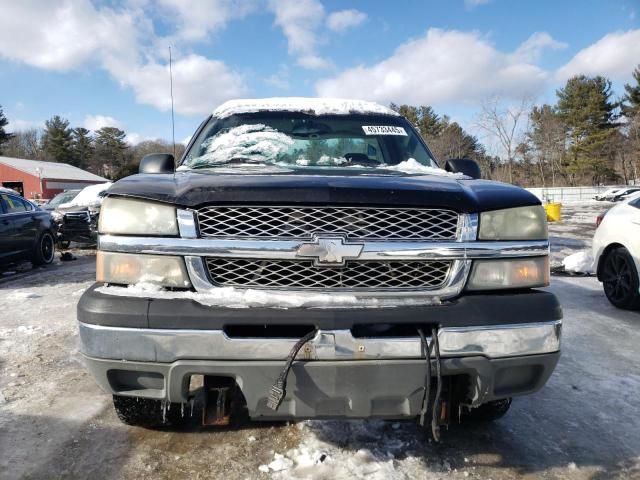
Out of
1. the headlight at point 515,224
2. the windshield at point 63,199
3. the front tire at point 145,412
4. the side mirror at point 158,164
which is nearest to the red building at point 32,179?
the windshield at point 63,199

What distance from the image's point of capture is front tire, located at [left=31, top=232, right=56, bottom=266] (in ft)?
29.6

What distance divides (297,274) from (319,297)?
137 millimetres

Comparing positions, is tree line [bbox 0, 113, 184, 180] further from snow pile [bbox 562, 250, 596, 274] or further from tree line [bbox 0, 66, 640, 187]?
snow pile [bbox 562, 250, 596, 274]

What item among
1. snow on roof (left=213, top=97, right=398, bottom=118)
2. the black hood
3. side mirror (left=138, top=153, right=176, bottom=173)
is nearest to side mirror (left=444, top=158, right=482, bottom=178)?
snow on roof (left=213, top=97, right=398, bottom=118)

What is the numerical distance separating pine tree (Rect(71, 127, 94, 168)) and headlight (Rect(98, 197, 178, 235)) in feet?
255

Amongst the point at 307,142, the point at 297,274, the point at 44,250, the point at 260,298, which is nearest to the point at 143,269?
the point at 260,298

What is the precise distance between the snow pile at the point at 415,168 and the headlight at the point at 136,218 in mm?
1398

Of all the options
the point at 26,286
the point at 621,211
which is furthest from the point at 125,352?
the point at 26,286

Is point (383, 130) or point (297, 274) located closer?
point (297, 274)

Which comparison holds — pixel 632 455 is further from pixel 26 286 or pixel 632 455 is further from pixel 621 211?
pixel 26 286

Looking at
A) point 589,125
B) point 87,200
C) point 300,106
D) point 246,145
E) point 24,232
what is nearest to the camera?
point 246,145

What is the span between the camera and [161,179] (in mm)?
2242

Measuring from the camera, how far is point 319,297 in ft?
6.20

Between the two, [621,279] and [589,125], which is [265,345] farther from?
[589,125]
